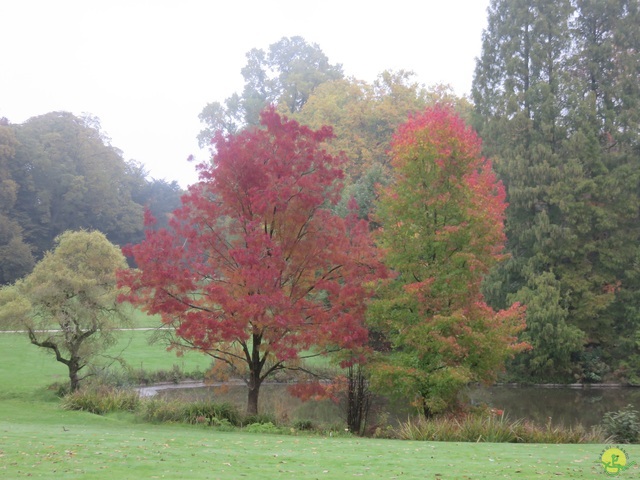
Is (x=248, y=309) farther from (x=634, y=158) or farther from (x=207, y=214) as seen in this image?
(x=634, y=158)

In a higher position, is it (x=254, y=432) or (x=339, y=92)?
(x=339, y=92)

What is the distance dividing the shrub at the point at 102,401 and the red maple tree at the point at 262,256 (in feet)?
13.9

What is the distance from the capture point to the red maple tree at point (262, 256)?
45.2 ft

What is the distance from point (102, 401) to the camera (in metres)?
17.7

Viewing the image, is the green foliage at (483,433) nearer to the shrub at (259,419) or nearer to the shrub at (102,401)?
the shrub at (259,419)

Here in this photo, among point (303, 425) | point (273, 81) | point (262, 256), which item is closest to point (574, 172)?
point (303, 425)

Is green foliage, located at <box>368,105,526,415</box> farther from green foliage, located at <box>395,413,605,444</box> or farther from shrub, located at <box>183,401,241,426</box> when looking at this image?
shrub, located at <box>183,401,241,426</box>

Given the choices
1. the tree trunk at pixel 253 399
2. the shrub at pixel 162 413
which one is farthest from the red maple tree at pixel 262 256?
the shrub at pixel 162 413

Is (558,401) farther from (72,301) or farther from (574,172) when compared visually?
(72,301)

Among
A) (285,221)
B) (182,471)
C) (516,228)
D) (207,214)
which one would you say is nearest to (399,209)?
(285,221)

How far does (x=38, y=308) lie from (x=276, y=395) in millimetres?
9871

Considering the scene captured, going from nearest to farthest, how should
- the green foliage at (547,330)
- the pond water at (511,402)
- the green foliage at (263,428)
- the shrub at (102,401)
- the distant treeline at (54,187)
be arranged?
the green foliage at (263,428) < the shrub at (102,401) < the pond water at (511,402) < the green foliage at (547,330) < the distant treeline at (54,187)

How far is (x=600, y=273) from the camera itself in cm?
2903

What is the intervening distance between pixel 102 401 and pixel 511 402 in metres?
15.7
